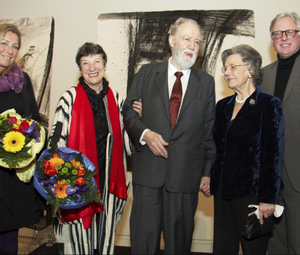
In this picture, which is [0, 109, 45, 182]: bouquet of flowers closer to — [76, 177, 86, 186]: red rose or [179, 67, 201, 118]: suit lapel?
[76, 177, 86, 186]: red rose

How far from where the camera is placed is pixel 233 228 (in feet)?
6.53

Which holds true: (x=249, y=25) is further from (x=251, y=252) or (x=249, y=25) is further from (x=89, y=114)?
(x=251, y=252)

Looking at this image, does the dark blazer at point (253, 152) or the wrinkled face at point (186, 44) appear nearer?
the dark blazer at point (253, 152)

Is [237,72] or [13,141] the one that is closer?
[13,141]

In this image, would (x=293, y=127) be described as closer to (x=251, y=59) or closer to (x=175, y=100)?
(x=251, y=59)

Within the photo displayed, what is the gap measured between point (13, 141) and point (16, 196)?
52cm

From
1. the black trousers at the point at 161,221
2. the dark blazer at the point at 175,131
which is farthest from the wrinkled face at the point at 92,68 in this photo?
the black trousers at the point at 161,221

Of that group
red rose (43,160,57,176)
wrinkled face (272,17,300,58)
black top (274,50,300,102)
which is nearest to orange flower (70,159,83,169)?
red rose (43,160,57,176)

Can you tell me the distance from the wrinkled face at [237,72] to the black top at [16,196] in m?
1.48

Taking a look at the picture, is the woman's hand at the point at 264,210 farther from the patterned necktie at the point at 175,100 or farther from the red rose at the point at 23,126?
the red rose at the point at 23,126

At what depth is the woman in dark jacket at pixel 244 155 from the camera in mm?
1838

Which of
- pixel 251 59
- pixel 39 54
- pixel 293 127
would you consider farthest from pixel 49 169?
pixel 39 54

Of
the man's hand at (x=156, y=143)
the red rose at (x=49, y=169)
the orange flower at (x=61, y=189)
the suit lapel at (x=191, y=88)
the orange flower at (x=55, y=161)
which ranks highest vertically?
the suit lapel at (x=191, y=88)

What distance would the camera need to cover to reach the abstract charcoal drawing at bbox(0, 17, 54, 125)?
3.57 meters
